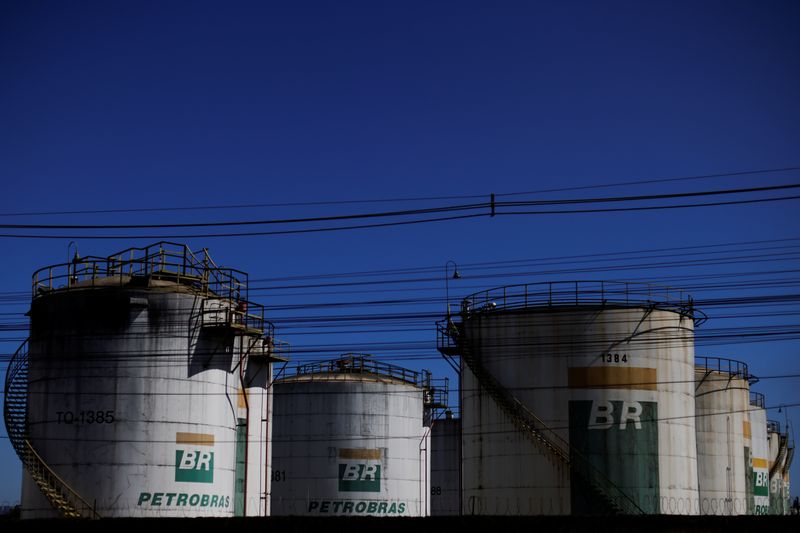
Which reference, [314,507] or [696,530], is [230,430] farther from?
[696,530]

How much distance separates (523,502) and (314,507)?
12.2 meters

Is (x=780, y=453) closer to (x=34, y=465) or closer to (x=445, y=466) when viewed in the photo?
(x=445, y=466)

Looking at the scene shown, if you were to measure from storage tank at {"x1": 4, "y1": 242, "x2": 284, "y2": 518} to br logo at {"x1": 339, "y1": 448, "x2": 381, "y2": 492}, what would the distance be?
35.5 feet

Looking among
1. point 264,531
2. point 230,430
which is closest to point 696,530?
point 264,531

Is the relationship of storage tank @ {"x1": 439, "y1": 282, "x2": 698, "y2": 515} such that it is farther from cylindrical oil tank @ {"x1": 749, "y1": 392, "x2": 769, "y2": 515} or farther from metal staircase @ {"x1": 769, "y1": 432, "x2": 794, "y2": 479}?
metal staircase @ {"x1": 769, "y1": 432, "x2": 794, "y2": 479}

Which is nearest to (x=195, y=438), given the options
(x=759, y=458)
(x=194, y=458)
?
(x=194, y=458)

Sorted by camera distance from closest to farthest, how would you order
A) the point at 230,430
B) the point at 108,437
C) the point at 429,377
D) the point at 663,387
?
the point at 108,437 → the point at 230,430 → the point at 663,387 → the point at 429,377

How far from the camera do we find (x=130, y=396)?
120ft

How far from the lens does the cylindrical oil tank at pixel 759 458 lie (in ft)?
206

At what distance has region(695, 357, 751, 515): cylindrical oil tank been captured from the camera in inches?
2188

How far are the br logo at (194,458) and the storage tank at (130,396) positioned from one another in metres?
0.04

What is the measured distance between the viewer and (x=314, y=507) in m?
49.7

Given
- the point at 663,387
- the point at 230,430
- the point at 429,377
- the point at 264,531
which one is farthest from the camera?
the point at 429,377

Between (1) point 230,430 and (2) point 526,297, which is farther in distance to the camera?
(2) point 526,297
